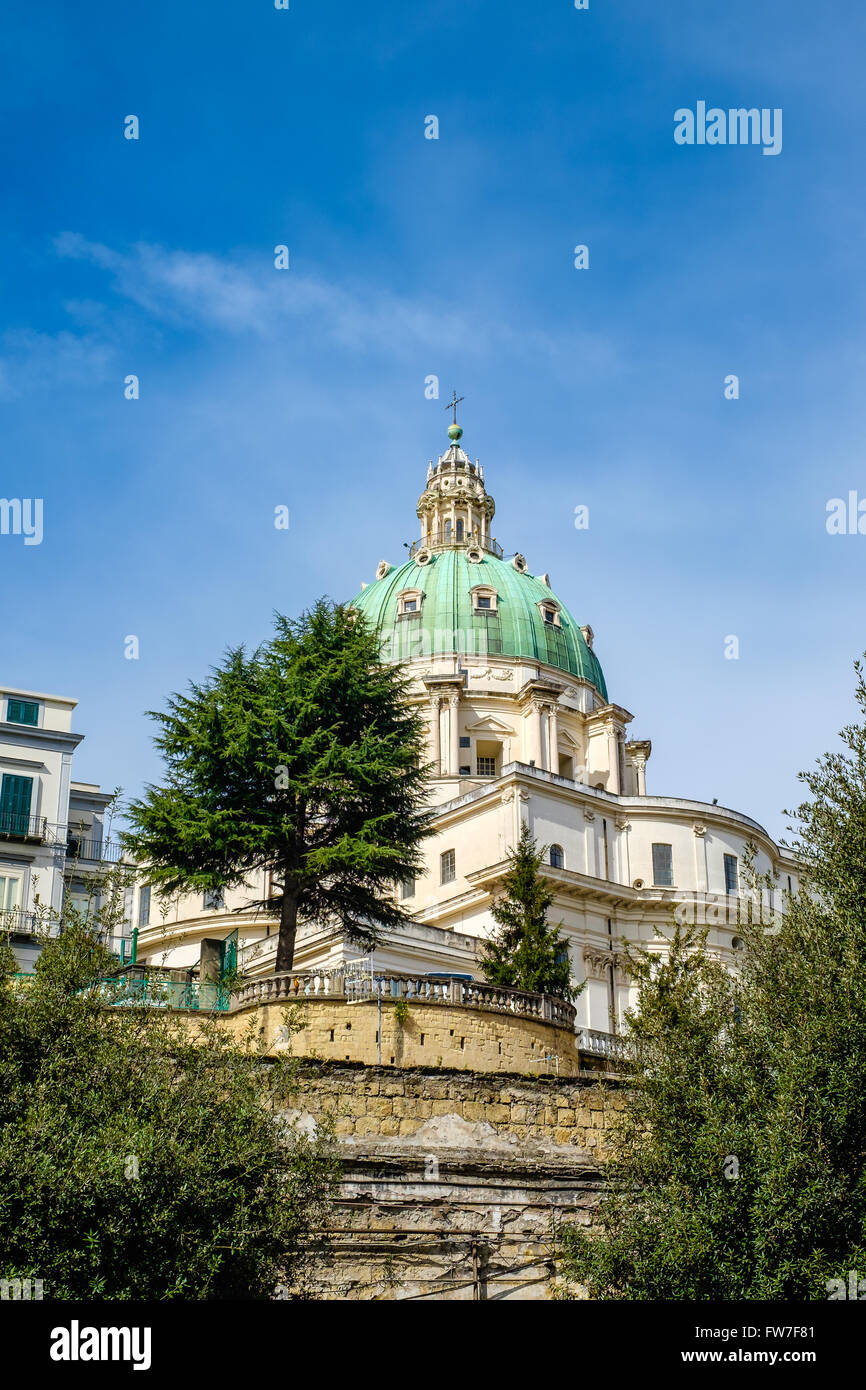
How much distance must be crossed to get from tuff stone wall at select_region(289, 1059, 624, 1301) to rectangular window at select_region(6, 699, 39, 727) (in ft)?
82.8

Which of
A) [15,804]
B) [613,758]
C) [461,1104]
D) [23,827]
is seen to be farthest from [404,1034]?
[613,758]

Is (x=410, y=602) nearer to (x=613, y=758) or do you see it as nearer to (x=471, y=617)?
(x=471, y=617)

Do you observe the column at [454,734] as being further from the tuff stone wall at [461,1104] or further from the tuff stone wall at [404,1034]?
the tuff stone wall at [461,1104]

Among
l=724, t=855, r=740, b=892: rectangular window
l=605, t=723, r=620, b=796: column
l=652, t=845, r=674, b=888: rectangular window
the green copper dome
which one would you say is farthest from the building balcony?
l=605, t=723, r=620, b=796: column

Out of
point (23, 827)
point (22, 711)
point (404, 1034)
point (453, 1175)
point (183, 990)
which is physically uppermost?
point (22, 711)

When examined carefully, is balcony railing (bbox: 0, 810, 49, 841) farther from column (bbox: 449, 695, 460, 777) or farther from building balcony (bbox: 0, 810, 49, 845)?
column (bbox: 449, 695, 460, 777)

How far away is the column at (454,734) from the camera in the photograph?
79.7m

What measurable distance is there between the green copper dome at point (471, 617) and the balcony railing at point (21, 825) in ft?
117

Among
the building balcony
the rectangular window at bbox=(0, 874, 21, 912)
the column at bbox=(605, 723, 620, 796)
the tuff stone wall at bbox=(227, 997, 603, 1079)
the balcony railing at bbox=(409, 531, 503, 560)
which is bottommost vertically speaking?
the tuff stone wall at bbox=(227, 997, 603, 1079)

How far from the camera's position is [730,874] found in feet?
241

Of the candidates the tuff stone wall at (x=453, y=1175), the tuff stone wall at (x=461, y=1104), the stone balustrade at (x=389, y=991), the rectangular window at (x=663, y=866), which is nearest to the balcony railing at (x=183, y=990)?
the stone balustrade at (x=389, y=991)

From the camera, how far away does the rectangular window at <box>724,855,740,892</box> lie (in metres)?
72.8

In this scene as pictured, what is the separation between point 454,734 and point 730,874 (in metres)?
15.6
